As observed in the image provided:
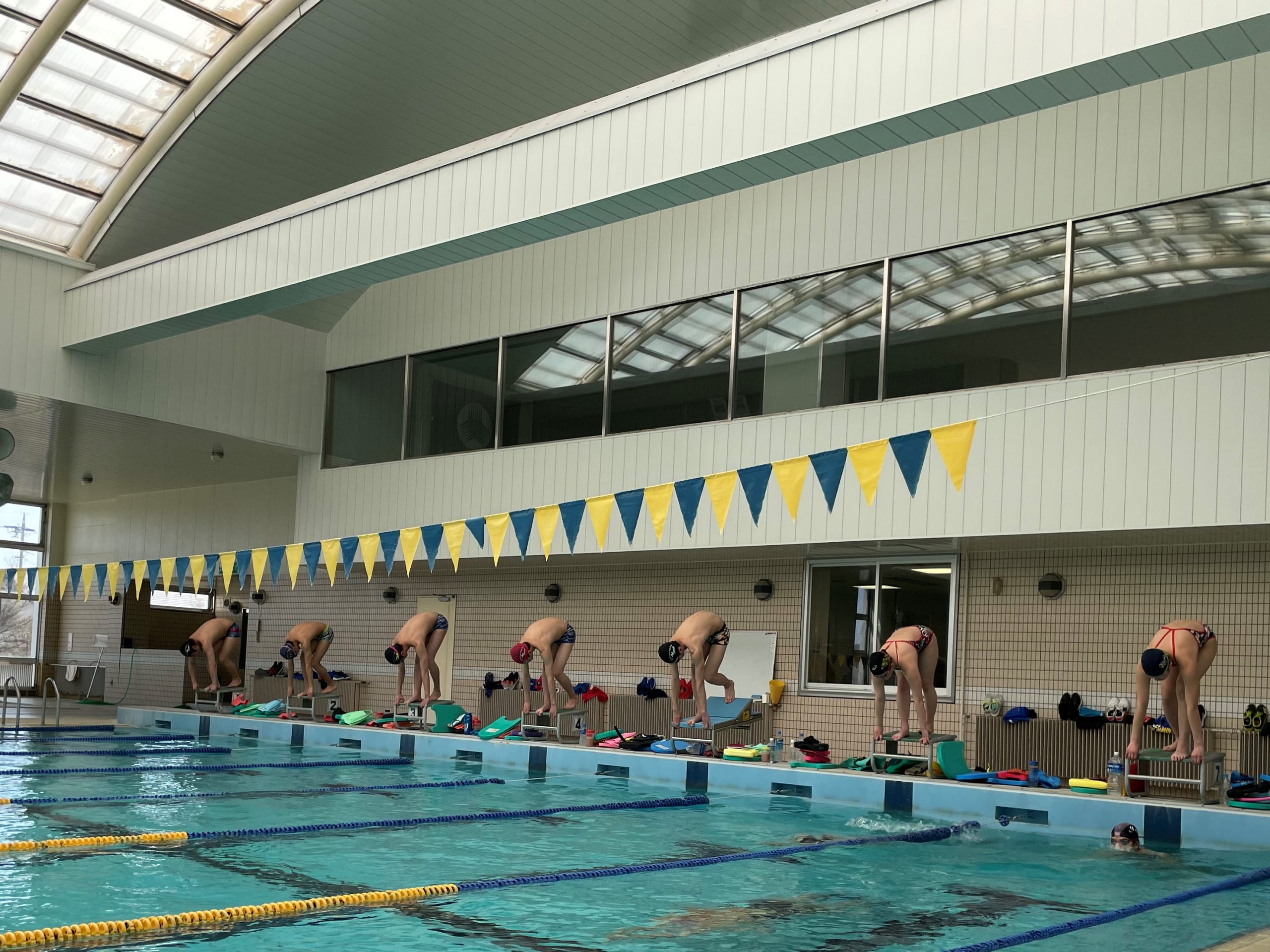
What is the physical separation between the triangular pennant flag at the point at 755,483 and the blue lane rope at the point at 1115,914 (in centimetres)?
394

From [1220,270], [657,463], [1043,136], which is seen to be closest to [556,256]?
[657,463]

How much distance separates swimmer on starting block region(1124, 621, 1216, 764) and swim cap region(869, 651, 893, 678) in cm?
208

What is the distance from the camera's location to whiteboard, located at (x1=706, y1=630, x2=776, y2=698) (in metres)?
14.4

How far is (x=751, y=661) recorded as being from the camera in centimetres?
1455

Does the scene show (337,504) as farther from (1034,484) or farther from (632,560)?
(1034,484)

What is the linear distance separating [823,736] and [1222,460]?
218 inches

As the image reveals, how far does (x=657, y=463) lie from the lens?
14.3 m

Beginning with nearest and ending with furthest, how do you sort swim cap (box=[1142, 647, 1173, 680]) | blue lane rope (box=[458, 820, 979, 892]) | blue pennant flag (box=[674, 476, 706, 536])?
blue lane rope (box=[458, 820, 979, 892])
swim cap (box=[1142, 647, 1173, 680])
blue pennant flag (box=[674, 476, 706, 536])

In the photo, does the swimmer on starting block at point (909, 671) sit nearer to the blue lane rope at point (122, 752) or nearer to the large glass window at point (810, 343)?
the large glass window at point (810, 343)

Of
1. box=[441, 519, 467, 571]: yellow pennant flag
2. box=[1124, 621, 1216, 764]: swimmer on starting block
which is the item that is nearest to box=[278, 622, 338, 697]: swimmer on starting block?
box=[441, 519, 467, 571]: yellow pennant flag

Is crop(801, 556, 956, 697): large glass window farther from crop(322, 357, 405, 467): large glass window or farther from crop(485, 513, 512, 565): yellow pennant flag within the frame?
crop(322, 357, 405, 467): large glass window

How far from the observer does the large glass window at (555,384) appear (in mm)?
15367

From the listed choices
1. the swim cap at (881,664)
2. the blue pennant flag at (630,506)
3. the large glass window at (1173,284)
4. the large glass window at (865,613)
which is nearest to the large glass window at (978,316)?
the large glass window at (1173,284)

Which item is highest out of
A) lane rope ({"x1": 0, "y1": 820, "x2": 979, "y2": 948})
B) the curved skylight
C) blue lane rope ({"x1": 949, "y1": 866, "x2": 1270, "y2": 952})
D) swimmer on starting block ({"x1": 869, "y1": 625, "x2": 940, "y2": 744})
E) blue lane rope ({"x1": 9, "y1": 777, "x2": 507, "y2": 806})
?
the curved skylight
